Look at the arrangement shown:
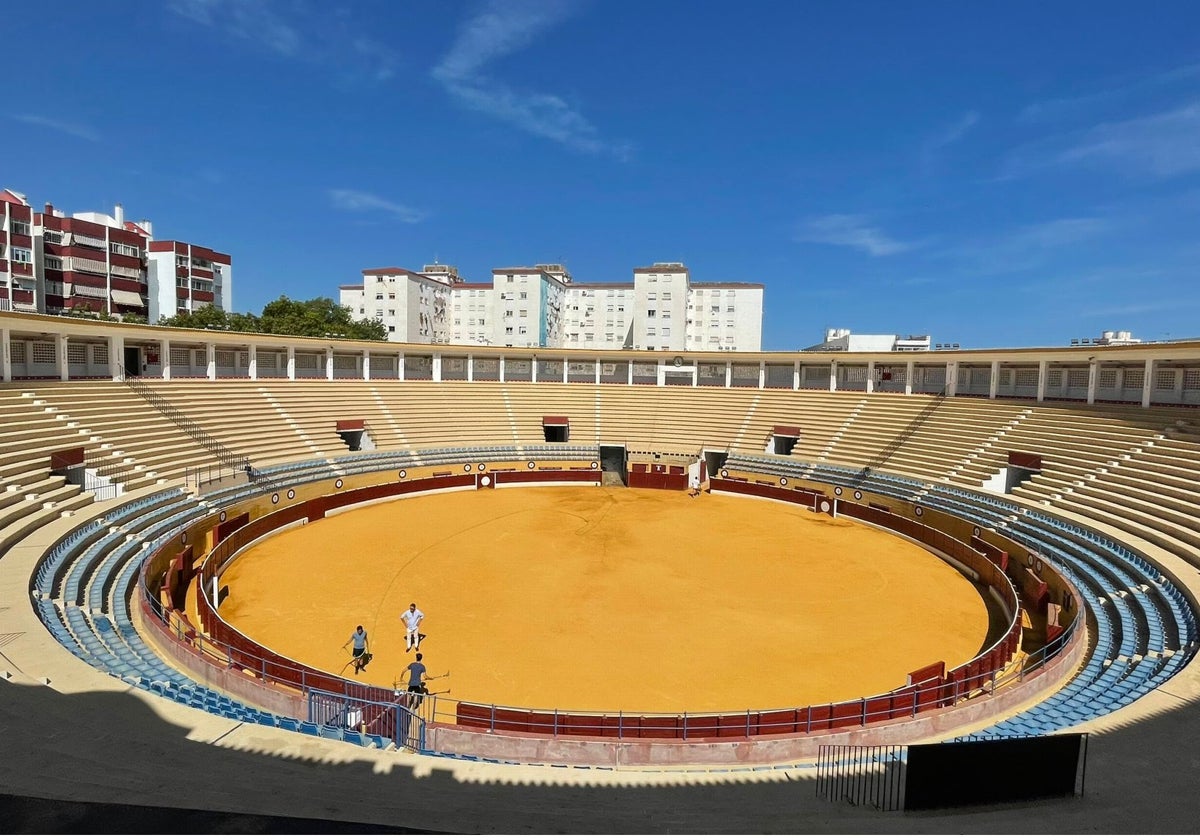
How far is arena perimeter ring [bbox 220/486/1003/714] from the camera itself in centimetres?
1342

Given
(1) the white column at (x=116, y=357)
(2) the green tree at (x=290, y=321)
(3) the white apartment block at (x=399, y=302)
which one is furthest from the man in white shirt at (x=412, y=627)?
(3) the white apartment block at (x=399, y=302)

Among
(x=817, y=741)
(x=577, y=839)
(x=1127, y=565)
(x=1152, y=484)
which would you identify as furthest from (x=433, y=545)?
(x=1152, y=484)

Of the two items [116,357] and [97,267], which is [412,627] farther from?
[97,267]

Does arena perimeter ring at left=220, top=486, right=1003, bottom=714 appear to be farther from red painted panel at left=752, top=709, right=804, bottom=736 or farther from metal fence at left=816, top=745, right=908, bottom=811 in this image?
metal fence at left=816, top=745, right=908, bottom=811

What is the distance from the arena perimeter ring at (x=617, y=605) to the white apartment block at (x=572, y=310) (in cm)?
5560

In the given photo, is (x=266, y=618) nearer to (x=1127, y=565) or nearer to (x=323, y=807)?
(x=323, y=807)

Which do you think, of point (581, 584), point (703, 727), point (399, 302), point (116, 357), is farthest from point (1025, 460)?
point (399, 302)

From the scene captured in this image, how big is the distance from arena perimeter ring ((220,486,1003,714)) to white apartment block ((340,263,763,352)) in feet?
182

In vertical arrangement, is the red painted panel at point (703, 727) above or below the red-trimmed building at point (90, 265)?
below

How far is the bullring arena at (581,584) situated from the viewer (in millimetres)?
8219

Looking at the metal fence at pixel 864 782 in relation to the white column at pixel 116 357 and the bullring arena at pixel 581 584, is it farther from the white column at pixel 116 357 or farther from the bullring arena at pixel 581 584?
the white column at pixel 116 357

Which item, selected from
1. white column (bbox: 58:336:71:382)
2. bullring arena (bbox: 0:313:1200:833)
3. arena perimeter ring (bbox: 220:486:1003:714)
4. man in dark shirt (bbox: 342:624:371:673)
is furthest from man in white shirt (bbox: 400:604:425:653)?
white column (bbox: 58:336:71:382)

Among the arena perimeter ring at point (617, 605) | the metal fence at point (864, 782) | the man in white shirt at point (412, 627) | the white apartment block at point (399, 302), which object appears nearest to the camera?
the metal fence at point (864, 782)

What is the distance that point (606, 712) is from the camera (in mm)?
11398
